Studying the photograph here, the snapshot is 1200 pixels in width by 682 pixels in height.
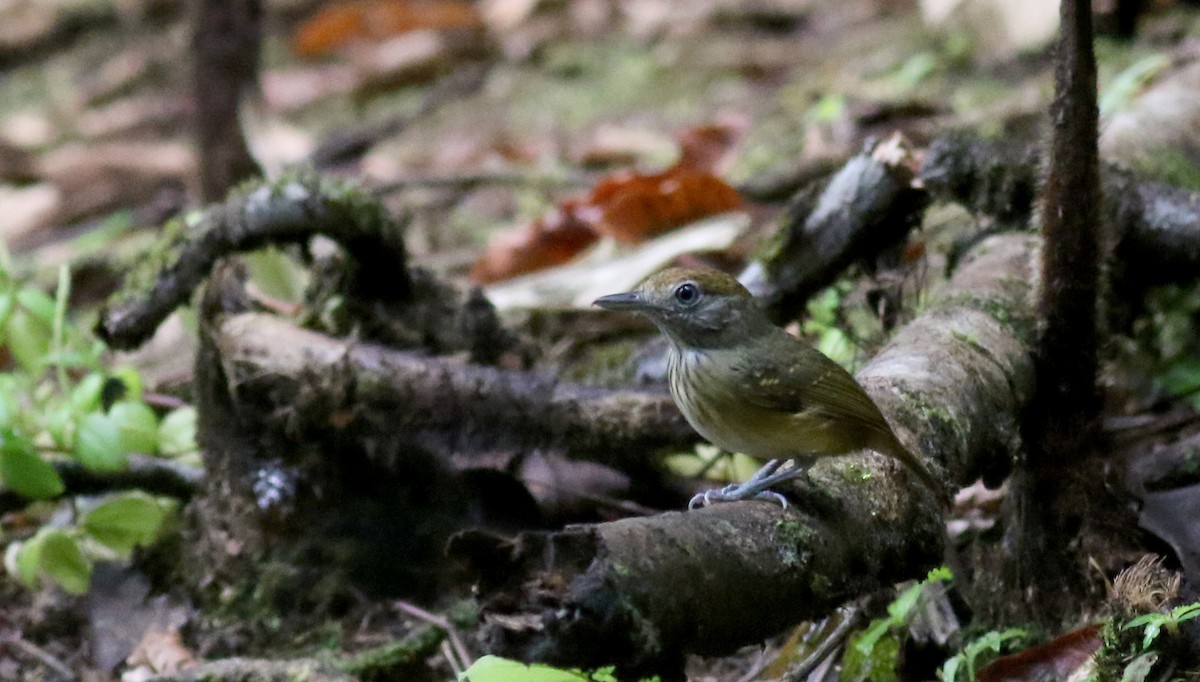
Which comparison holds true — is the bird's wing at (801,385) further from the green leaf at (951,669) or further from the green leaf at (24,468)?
the green leaf at (24,468)

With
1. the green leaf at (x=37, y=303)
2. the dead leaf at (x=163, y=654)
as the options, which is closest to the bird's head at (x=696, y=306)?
the dead leaf at (x=163, y=654)

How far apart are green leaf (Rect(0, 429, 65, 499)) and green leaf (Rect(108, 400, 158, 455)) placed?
0.20m

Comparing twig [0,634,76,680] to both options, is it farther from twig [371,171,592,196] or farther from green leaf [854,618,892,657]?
twig [371,171,592,196]

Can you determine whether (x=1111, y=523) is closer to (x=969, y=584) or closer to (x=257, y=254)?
(x=969, y=584)

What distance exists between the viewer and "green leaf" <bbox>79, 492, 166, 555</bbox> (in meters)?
3.43

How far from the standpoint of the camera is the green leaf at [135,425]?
3.51 meters

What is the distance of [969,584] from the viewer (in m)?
2.97

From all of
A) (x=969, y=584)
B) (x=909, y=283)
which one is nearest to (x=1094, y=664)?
(x=969, y=584)

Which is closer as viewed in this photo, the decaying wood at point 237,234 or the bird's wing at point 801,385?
the bird's wing at point 801,385

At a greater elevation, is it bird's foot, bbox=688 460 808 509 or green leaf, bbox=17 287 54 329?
bird's foot, bbox=688 460 808 509

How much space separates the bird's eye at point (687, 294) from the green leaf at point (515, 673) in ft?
3.48

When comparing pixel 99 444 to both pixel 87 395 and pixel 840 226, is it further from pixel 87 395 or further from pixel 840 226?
pixel 840 226

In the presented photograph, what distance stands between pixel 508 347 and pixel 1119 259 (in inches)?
64.2

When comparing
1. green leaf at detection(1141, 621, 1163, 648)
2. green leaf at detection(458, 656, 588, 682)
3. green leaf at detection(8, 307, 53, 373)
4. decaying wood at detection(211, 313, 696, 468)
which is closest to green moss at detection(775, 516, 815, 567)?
green leaf at detection(458, 656, 588, 682)
